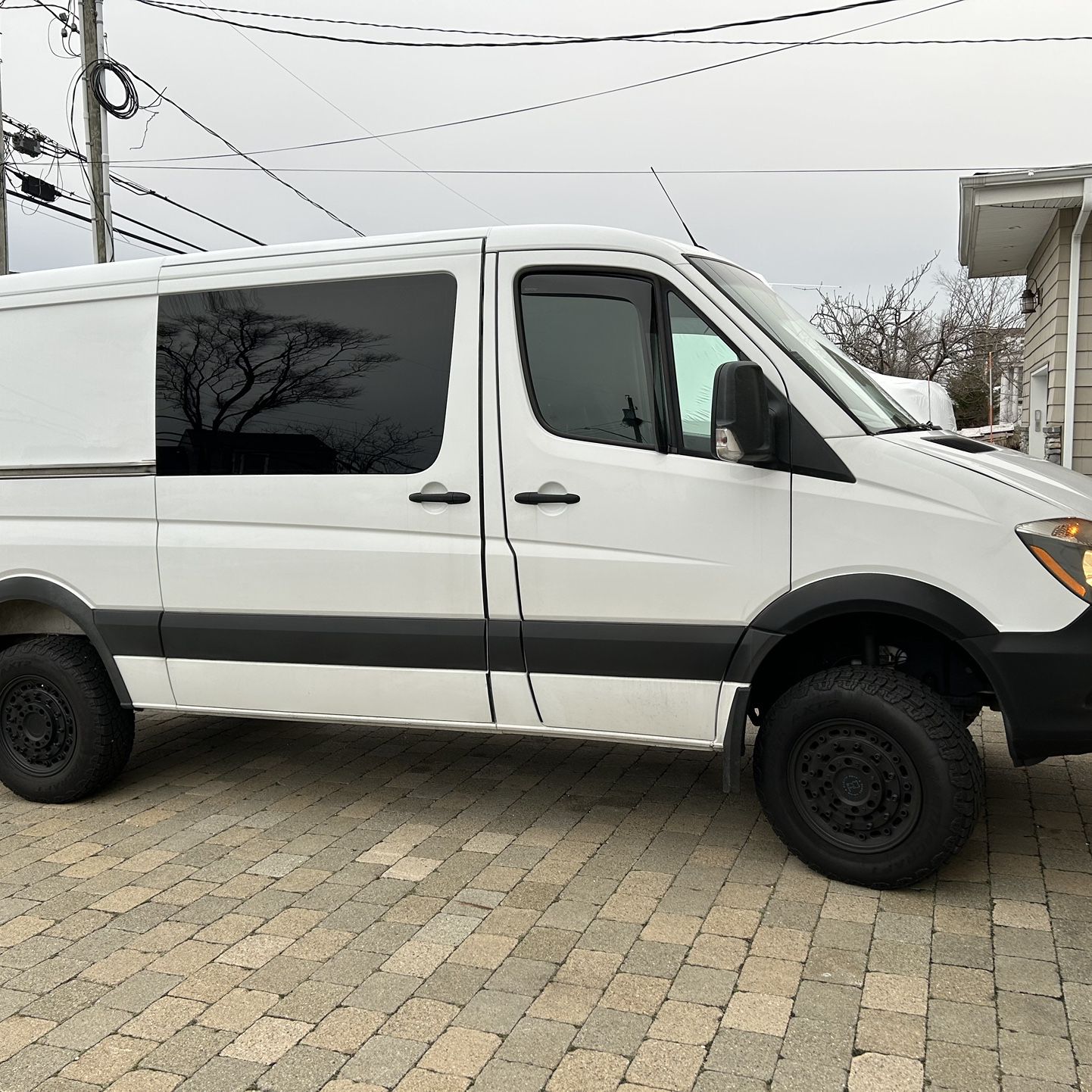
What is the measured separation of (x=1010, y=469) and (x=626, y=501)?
1.33m

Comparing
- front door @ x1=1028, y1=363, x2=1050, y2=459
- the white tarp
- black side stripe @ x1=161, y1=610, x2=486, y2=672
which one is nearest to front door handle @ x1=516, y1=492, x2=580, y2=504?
black side stripe @ x1=161, y1=610, x2=486, y2=672

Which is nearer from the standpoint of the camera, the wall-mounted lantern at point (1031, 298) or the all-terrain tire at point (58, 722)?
the all-terrain tire at point (58, 722)

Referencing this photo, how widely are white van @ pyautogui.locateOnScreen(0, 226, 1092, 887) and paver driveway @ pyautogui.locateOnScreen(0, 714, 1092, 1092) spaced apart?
15.9 inches

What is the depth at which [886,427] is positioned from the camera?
389cm

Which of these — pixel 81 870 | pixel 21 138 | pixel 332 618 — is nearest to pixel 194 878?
pixel 81 870

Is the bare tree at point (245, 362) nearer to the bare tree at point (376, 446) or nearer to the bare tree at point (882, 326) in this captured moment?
the bare tree at point (376, 446)

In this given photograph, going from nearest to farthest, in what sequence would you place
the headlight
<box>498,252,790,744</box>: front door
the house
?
the headlight → <box>498,252,790,744</box>: front door → the house

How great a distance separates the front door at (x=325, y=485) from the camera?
4.13 meters

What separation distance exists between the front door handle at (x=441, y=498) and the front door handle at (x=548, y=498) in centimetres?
21

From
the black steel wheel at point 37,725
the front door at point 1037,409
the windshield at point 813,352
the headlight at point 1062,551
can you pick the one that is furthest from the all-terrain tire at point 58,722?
the front door at point 1037,409

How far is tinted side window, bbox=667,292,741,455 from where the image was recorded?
3.83 m

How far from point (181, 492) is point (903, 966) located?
326cm

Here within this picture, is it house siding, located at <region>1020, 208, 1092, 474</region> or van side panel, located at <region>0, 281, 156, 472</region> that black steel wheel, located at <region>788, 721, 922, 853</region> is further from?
house siding, located at <region>1020, 208, 1092, 474</region>

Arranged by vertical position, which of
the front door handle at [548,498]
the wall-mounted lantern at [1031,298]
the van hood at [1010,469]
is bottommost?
the front door handle at [548,498]
